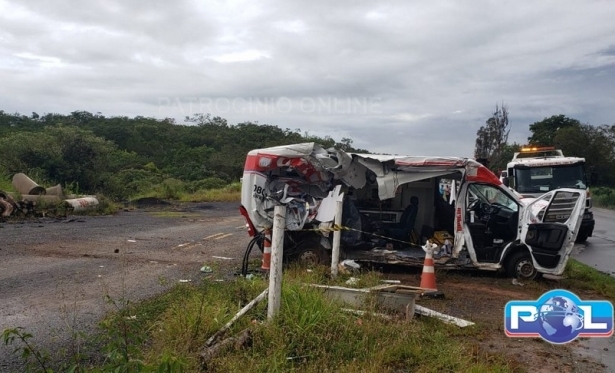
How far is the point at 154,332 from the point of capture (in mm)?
5484

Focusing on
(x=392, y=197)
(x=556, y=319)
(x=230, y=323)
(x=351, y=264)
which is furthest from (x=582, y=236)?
(x=230, y=323)

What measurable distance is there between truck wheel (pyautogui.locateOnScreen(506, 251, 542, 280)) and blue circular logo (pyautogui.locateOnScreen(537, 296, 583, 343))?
3.36 m

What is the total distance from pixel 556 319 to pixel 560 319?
2.5 inches

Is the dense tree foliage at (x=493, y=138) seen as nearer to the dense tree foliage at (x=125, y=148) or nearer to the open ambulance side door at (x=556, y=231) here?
the dense tree foliage at (x=125, y=148)

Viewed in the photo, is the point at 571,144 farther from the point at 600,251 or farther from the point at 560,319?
the point at 560,319

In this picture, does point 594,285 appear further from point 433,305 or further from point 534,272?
point 433,305

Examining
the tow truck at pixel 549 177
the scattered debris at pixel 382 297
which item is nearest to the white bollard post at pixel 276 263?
the scattered debris at pixel 382 297

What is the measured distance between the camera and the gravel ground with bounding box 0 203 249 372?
20.2ft

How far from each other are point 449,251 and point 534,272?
57.6 inches

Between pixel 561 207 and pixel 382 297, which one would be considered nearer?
pixel 382 297

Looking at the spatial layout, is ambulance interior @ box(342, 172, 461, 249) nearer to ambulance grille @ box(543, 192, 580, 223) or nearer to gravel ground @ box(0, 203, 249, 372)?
ambulance grille @ box(543, 192, 580, 223)

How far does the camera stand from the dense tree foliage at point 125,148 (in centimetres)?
2489

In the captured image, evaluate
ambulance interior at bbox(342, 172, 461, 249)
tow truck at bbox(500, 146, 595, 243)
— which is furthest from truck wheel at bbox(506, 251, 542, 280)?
tow truck at bbox(500, 146, 595, 243)

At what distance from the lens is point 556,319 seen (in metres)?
5.68
